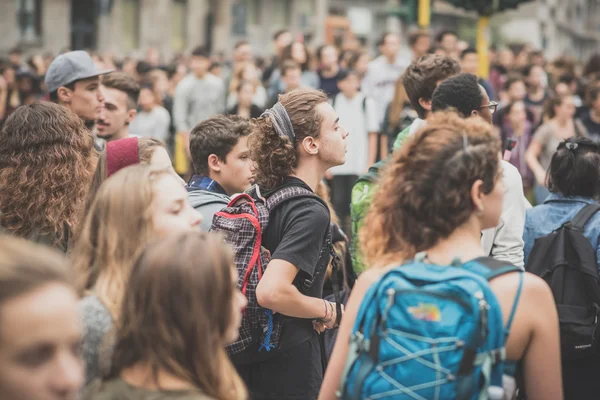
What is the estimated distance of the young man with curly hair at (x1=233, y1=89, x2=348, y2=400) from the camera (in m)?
4.40

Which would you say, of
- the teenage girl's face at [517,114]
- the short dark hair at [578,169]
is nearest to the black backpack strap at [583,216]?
the short dark hair at [578,169]

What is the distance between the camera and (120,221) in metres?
3.31

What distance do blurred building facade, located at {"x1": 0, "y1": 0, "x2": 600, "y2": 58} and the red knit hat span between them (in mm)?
20840

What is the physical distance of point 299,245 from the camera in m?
4.41

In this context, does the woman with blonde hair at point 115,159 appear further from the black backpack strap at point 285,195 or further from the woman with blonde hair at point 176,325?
the woman with blonde hair at point 176,325

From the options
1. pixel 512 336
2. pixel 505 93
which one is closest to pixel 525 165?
pixel 505 93

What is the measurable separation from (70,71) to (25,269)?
4.98 m

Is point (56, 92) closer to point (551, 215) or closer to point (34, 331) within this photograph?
point (551, 215)

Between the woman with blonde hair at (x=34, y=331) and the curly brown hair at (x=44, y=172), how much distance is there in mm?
2362

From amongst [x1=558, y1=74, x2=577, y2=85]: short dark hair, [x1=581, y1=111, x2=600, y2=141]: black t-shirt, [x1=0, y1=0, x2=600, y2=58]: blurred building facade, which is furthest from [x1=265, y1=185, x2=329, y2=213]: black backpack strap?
[x1=0, y1=0, x2=600, y2=58]: blurred building facade

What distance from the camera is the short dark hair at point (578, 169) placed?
19.5 ft

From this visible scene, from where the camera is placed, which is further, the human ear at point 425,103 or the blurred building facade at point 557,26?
the blurred building facade at point 557,26

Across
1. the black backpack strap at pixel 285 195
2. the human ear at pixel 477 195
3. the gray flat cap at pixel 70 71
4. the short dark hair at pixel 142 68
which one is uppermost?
the short dark hair at pixel 142 68

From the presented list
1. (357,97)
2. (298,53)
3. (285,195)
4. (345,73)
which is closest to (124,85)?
(285,195)
